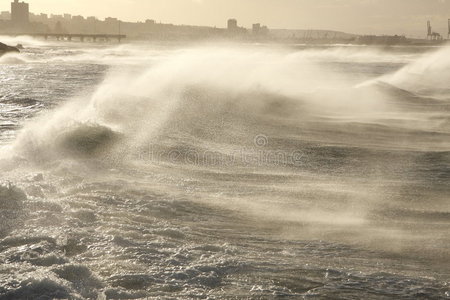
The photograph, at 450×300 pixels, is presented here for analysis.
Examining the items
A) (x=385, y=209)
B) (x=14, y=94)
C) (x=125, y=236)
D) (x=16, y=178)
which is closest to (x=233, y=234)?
(x=125, y=236)

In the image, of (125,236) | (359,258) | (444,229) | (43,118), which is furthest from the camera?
(43,118)

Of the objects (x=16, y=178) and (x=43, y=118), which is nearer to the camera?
(x=16, y=178)

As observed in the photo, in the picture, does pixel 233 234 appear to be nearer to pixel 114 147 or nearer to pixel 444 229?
pixel 444 229

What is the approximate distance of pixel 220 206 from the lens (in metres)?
8.48

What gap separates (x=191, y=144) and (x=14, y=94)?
1413 centimetres

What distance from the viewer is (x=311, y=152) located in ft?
42.9

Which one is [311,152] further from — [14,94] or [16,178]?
[14,94]

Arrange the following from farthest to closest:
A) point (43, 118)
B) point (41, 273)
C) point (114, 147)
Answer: point (43, 118) < point (114, 147) < point (41, 273)

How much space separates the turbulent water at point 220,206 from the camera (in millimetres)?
5840

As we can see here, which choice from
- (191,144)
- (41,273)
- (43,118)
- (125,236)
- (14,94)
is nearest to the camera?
(41,273)

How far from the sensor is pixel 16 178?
9.51 metres

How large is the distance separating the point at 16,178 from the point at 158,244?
154 inches

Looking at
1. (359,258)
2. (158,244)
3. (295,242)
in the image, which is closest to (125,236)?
(158,244)

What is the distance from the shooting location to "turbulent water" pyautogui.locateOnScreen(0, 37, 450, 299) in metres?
5.84
